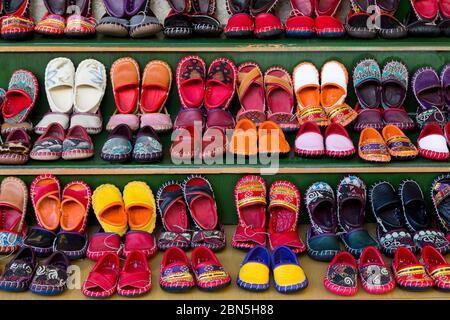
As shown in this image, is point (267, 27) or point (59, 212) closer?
point (59, 212)

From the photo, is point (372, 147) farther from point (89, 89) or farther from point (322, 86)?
point (89, 89)

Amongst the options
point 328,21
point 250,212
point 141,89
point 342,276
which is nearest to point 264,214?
point 250,212

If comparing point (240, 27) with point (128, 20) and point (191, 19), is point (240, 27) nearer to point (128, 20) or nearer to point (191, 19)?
point (191, 19)

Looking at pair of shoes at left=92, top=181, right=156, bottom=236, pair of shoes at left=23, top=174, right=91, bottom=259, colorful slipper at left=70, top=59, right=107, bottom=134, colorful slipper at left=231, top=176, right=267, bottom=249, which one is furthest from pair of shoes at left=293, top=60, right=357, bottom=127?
pair of shoes at left=23, top=174, right=91, bottom=259

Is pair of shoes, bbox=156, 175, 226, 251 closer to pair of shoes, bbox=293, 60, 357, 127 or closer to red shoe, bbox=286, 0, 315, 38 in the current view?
pair of shoes, bbox=293, 60, 357, 127

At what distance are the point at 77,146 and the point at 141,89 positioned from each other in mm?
423

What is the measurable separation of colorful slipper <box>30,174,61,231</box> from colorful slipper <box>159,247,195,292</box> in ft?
1.69

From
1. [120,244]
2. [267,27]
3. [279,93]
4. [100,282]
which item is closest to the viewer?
[100,282]

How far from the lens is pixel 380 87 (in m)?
2.40

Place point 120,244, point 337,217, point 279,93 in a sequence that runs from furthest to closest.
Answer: point 279,93, point 337,217, point 120,244

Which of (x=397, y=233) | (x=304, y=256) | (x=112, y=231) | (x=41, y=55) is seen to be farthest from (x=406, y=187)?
(x=41, y=55)

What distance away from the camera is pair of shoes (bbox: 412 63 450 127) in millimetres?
2375

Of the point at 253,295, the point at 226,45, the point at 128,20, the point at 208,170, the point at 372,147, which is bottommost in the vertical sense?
the point at 253,295

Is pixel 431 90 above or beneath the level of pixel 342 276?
above
